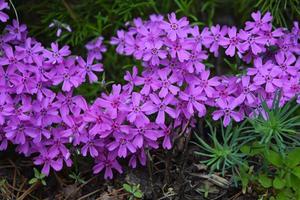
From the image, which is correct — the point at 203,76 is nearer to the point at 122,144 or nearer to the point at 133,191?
the point at 122,144

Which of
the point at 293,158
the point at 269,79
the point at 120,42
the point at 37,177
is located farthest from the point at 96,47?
the point at 293,158

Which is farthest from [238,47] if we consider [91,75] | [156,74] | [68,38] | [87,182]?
[68,38]

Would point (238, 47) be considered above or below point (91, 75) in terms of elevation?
above

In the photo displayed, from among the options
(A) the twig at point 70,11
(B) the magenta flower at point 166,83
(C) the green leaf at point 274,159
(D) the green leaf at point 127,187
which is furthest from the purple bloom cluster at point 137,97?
(A) the twig at point 70,11

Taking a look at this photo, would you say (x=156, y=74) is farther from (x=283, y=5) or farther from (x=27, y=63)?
(x=283, y=5)

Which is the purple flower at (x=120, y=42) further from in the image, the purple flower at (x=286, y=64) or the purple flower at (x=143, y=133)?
the purple flower at (x=286, y=64)

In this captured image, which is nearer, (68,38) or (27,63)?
(27,63)

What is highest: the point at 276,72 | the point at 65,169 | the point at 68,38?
the point at 276,72
